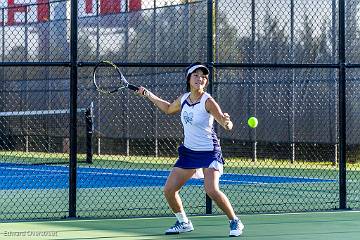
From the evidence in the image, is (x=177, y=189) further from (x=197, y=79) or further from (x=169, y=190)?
(x=197, y=79)

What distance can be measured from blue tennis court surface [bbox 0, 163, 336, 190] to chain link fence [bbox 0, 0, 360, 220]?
0.03 m

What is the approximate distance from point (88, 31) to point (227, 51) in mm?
4267

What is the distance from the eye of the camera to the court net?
22509mm

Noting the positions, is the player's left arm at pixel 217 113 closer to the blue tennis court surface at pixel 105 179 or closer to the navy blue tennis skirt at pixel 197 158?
the navy blue tennis skirt at pixel 197 158

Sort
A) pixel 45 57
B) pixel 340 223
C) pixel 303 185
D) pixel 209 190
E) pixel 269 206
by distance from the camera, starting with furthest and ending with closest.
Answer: pixel 45 57, pixel 303 185, pixel 269 206, pixel 340 223, pixel 209 190

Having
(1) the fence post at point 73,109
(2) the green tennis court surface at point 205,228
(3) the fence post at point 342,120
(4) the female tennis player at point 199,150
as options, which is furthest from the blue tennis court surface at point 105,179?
(4) the female tennis player at point 199,150

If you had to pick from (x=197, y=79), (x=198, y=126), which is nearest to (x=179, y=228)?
(x=198, y=126)

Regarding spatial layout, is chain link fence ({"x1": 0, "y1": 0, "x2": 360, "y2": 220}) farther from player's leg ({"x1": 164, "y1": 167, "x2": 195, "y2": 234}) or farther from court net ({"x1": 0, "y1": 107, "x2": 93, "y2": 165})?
player's leg ({"x1": 164, "y1": 167, "x2": 195, "y2": 234})

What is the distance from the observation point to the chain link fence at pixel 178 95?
1594cm

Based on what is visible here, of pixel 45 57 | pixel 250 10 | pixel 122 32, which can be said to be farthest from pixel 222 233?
pixel 45 57

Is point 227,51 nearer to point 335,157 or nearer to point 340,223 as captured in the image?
point 335,157

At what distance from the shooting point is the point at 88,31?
22359mm

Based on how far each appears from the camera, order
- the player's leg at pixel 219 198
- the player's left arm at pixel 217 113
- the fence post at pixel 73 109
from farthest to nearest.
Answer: the fence post at pixel 73 109, the player's leg at pixel 219 198, the player's left arm at pixel 217 113

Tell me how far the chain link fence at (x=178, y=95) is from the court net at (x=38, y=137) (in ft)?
0.12
